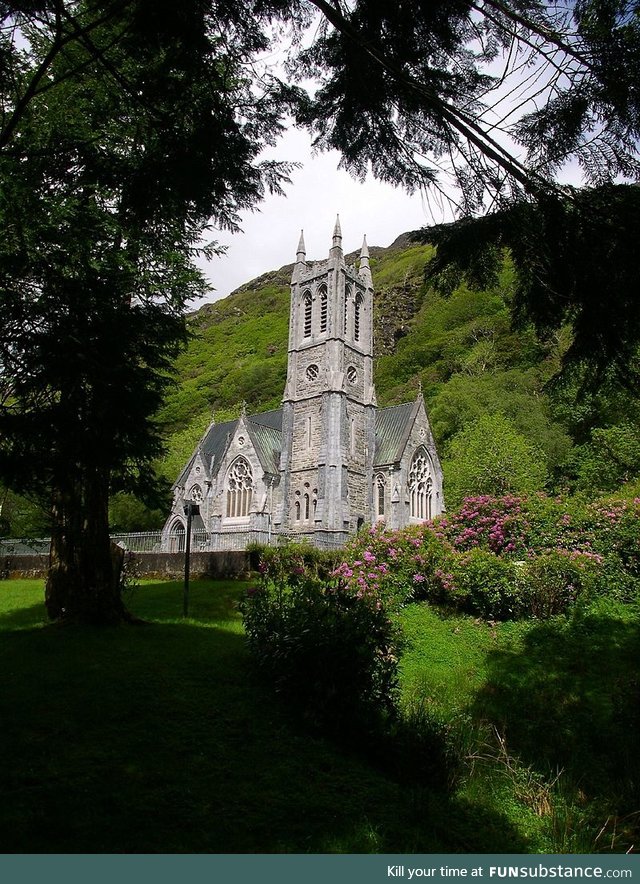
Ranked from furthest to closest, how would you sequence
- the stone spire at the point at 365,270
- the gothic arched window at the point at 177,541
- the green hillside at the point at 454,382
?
the stone spire at the point at 365,270 < the green hillside at the point at 454,382 < the gothic arched window at the point at 177,541

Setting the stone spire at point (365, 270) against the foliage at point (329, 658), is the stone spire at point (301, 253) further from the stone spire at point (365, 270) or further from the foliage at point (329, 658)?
the foliage at point (329, 658)

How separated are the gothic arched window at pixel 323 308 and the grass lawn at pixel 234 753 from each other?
3117 centimetres

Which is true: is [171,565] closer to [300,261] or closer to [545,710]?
[545,710]

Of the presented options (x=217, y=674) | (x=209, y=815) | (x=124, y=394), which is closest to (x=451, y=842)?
(x=209, y=815)

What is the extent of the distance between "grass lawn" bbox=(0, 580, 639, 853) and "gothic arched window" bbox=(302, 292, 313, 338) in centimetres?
3162

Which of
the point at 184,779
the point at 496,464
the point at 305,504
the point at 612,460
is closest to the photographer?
the point at 184,779

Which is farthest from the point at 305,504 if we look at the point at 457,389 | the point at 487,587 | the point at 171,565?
the point at 487,587

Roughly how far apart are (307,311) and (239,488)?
13.1m

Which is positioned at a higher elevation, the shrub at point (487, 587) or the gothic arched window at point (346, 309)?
the gothic arched window at point (346, 309)

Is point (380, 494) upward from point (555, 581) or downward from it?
upward

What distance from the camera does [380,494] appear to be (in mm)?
36906

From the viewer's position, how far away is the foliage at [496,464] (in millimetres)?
30797

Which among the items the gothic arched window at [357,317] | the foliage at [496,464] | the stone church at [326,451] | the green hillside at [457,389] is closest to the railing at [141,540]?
the green hillside at [457,389]

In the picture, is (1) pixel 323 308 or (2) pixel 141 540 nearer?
(2) pixel 141 540
